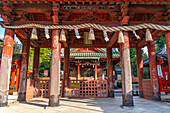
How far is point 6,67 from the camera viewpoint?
5.77 metres

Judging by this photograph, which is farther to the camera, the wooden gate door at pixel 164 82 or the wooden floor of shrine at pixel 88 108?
the wooden gate door at pixel 164 82

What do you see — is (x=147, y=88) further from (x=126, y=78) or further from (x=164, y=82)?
(x=126, y=78)

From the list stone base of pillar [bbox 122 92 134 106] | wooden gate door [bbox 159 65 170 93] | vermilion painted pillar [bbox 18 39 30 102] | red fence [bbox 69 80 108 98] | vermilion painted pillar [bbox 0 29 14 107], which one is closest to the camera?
stone base of pillar [bbox 122 92 134 106]

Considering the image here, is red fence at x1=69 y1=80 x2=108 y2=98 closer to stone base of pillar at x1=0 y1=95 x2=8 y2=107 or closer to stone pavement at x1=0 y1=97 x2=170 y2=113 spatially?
stone pavement at x1=0 y1=97 x2=170 y2=113

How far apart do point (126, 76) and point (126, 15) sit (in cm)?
306

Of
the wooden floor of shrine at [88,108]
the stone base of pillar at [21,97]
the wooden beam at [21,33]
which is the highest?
the wooden beam at [21,33]

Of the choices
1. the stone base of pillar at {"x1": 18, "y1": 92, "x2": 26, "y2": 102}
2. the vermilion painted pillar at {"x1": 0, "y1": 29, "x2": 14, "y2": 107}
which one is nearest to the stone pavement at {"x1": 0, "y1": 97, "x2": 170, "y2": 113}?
the vermilion painted pillar at {"x1": 0, "y1": 29, "x2": 14, "y2": 107}

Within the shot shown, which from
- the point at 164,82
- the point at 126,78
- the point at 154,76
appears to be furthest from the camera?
the point at 164,82

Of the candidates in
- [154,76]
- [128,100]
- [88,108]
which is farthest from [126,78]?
[154,76]

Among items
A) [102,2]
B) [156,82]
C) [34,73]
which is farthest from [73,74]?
[102,2]

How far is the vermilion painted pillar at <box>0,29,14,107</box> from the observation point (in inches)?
217

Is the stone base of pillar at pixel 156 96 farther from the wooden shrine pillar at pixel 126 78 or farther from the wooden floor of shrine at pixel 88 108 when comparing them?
the wooden shrine pillar at pixel 126 78

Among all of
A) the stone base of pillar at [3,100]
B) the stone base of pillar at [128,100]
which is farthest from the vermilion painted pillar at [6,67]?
the stone base of pillar at [128,100]

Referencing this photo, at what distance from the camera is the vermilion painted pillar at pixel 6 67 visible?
5512 mm
